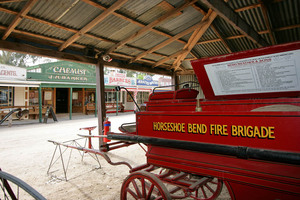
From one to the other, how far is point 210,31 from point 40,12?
17.0ft

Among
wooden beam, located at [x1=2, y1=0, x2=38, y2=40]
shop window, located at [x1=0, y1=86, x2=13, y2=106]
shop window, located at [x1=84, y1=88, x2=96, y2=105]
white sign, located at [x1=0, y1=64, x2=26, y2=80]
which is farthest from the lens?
shop window, located at [x1=84, y1=88, x2=96, y2=105]

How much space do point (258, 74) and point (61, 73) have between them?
1797 centimetres

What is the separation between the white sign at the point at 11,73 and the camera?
1391 cm

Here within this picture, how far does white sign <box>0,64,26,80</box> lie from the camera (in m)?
13.9

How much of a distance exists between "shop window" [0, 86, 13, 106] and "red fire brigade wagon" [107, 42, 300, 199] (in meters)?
16.2

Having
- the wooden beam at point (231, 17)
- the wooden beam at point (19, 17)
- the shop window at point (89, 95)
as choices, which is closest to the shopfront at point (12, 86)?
the shop window at point (89, 95)

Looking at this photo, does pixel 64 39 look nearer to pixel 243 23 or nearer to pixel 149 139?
pixel 149 139

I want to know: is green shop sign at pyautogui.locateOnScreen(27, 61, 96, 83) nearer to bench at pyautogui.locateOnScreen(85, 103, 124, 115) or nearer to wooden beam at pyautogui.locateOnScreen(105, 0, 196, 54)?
bench at pyautogui.locateOnScreen(85, 103, 124, 115)

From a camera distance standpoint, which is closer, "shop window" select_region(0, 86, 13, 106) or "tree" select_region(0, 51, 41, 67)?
"shop window" select_region(0, 86, 13, 106)

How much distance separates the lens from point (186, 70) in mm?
8977

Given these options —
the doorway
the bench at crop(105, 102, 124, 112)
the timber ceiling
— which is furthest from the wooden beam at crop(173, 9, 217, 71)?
the doorway

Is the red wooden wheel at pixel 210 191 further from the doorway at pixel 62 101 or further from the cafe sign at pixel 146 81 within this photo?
the doorway at pixel 62 101

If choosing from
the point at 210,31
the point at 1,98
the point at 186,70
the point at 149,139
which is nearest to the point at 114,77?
the point at 1,98

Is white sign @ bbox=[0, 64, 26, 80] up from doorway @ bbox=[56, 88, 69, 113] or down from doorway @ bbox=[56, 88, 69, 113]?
up
